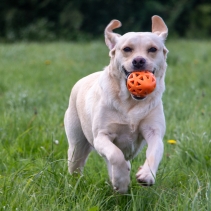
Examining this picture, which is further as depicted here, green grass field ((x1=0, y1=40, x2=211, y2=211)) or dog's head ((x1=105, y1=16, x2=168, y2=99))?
dog's head ((x1=105, y1=16, x2=168, y2=99))

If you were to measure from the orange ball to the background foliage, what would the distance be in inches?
914

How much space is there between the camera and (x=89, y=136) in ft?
13.1

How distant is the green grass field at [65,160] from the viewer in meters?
3.26

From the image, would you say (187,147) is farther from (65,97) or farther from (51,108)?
(65,97)

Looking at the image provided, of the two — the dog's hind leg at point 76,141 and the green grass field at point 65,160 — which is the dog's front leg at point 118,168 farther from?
the dog's hind leg at point 76,141

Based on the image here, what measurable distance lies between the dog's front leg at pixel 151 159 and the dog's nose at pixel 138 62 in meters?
0.46

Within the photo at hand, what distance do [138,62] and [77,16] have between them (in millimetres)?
24069

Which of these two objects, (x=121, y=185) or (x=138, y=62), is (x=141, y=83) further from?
(x=121, y=185)

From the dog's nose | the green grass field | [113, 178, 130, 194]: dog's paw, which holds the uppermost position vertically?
the dog's nose

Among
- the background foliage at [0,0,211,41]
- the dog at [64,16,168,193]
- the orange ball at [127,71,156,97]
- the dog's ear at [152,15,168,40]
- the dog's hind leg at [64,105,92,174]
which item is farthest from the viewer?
the background foliage at [0,0,211,41]

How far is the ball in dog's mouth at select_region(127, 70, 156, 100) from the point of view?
3.47 meters

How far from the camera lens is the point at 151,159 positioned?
133 inches

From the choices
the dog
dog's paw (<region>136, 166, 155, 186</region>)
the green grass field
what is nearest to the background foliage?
the green grass field

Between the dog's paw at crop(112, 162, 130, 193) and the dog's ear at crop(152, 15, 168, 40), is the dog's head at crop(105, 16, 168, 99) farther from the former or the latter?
the dog's paw at crop(112, 162, 130, 193)
